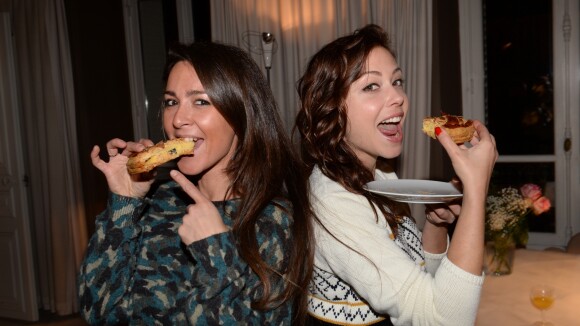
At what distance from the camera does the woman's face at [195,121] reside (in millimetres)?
1525

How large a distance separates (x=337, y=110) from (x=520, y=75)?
393 cm

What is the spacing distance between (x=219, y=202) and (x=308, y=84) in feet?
1.71

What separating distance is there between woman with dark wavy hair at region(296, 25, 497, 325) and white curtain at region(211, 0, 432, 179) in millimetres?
2667

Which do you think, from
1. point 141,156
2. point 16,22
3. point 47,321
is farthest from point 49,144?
point 141,156

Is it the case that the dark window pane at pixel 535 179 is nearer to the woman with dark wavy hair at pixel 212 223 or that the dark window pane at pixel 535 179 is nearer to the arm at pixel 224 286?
the woman with dark wavy hair at pixel 212 223

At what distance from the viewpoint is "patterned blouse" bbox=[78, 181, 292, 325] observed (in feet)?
4.52

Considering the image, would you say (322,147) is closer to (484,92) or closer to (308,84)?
(308,84)

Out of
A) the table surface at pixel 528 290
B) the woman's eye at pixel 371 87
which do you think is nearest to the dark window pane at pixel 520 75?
the table surface at pixel 528 290

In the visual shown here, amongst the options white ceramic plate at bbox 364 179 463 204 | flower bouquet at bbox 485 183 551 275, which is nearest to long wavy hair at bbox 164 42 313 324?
white ceramic plate at bbox 364 179 463 204

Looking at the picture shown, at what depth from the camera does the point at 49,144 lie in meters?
4.78

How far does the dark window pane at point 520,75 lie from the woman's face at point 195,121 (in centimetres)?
405

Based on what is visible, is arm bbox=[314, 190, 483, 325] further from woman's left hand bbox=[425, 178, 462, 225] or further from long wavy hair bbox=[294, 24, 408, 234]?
woman's left hand bbox=[425, 178, 462, 225]

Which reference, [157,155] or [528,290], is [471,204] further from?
[528,290]

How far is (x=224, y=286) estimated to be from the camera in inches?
52.0
